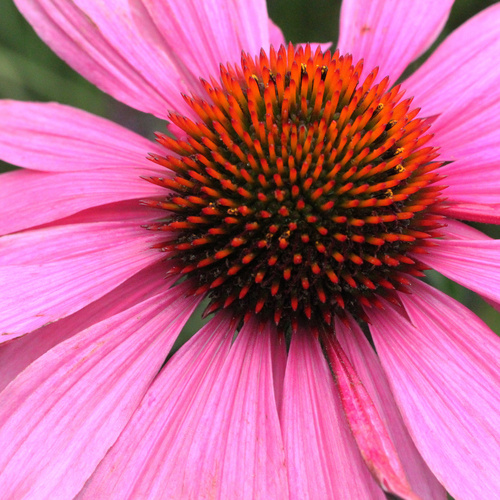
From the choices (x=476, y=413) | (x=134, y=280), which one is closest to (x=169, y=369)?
(x=134, y=280)

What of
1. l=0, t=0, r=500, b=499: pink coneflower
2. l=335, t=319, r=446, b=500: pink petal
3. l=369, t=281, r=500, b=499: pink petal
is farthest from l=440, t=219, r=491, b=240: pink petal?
l=335, t=319, r=446, b=500: pink petal

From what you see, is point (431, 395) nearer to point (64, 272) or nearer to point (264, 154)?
point (264, 154)

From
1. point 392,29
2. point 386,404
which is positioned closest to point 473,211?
point 386,404

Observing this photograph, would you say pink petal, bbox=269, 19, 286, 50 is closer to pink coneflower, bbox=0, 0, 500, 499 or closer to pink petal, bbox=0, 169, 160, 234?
pink coneflower, bbox=0, 0, 500, 499

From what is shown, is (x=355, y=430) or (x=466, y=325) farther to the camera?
(x=466, y=325)

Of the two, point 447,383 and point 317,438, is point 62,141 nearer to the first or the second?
point 317,438

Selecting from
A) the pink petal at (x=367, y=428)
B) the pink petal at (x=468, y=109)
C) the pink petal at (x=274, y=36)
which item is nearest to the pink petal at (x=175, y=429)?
the pink petal at (x=367, y=428)

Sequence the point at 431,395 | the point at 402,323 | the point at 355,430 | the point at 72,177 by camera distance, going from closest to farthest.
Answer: the point at 355,430 < the point at 431,395 < the point at 402,323 < the point at 72,177
